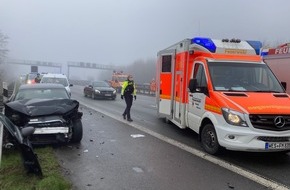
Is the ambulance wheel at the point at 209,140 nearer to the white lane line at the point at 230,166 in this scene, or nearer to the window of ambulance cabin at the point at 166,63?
the white lane line at the point at 230,166

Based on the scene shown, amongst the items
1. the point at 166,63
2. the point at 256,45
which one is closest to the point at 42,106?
the point at 166,63

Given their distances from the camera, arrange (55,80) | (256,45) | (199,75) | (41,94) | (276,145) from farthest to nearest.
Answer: (55,80) → (41,94) → (256,45) → (199,75) → (276,145)

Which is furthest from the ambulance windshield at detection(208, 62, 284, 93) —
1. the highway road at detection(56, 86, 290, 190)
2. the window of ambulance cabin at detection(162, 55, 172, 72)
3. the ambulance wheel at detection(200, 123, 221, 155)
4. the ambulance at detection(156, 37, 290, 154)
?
the window of ambulance cabin at detection(162, 55, 172, 72)

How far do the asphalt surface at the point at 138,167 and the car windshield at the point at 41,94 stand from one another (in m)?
1.39

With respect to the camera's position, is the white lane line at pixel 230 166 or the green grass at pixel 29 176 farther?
the white lane line at pixel 230 166

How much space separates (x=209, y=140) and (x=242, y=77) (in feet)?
5.61

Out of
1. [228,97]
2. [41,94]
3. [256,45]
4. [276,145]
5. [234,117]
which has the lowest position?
[276,145]

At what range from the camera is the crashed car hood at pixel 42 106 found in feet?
28.4

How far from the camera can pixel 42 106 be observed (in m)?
8.97

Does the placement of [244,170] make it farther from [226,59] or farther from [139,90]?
[139,90]

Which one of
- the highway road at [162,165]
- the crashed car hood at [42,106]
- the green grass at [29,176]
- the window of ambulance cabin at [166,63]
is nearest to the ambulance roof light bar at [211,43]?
the window of ambulance cabin at [166,63]

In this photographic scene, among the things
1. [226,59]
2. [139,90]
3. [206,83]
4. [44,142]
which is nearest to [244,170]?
[206,83]

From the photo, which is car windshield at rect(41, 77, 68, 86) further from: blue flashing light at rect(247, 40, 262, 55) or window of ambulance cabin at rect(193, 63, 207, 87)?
blue flashing light at rect(247, 40, 262, 55)

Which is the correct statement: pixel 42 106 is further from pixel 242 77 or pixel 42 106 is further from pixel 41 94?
pixel 242 77
